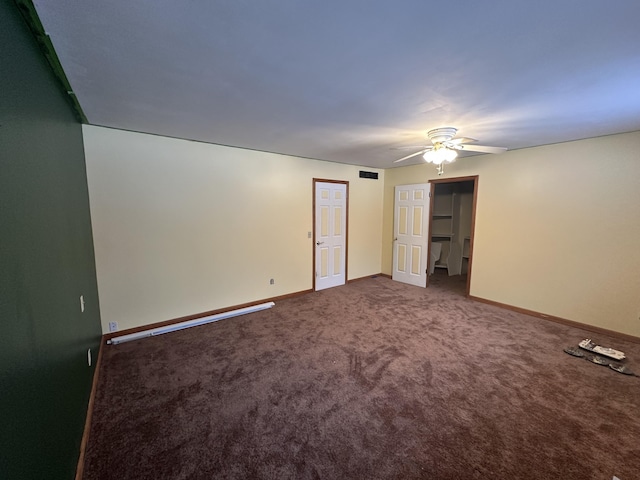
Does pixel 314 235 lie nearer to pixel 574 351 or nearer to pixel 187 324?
pixel 187 324

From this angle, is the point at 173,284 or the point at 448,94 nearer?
the point at 448,94

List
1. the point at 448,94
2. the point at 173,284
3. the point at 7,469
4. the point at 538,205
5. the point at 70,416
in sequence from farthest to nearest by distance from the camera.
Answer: the point at 538,205
the point at 173,284
the point at 448,94
the point at 70,416
the point at 7,469

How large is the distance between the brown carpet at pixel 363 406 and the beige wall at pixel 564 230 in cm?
51

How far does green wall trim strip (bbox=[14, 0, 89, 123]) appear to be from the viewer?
1.18m

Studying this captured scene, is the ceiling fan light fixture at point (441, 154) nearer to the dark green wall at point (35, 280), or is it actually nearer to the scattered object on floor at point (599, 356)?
the scattered object on floor at point (599, 356)

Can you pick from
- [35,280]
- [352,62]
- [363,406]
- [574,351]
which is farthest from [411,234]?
[35,280]

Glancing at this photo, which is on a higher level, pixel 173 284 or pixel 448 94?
pixel 448 94

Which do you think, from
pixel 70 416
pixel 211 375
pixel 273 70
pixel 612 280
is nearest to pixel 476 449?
pixel 211 375

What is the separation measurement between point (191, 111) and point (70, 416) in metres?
2.38

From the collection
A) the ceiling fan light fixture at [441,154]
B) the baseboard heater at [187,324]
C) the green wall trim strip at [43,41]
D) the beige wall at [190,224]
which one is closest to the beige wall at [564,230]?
the ceiling fan light fixture at [441,154]

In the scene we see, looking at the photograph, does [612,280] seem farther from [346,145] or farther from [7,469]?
[7,469]

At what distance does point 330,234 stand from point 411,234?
1675mm

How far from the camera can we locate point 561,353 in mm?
2820

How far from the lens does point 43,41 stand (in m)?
1.41
